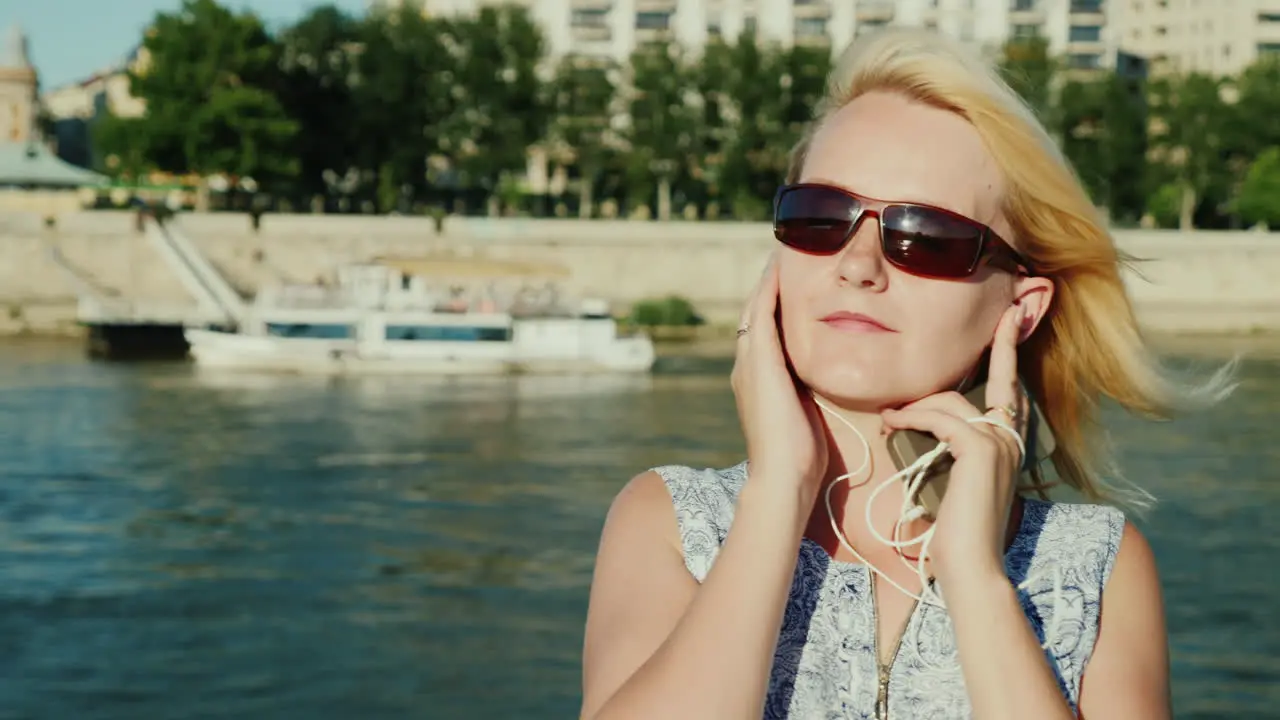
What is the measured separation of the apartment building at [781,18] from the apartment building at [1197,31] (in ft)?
9.86

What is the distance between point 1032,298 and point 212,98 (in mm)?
46882

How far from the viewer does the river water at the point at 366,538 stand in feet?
38.7

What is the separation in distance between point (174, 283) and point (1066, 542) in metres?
40.2

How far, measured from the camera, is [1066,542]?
→ 6.21 feet

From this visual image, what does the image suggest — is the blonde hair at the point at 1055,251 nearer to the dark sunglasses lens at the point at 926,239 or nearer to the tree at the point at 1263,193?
the dark sunglasses lens at the point at 926,239

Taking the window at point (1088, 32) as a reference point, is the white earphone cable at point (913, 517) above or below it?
A: below

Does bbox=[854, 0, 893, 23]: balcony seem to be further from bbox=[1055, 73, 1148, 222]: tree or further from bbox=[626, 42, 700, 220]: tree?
bbox=[626, 42, 700, 220]: tree

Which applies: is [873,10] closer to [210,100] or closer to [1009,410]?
[210,100]

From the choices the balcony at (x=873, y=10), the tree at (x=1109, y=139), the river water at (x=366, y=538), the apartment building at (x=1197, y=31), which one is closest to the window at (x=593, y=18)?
the balcony at (x=873, y=10)

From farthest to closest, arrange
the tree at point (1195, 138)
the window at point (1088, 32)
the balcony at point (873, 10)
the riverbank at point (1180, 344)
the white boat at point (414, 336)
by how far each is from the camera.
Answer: the window at point (1088, 32) < the balcony at point (873, 10) < the tree at point (1195, 138) < the riverbank at point (1180, 344) < the white boat at point (414, 336)

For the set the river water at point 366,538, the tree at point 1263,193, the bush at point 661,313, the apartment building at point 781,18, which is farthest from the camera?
the apartment building at point 781,18

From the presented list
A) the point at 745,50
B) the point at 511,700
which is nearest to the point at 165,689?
the point at 511,700

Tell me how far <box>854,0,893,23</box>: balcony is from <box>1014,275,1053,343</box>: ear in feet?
205

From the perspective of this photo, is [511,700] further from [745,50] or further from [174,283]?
[745,50]
